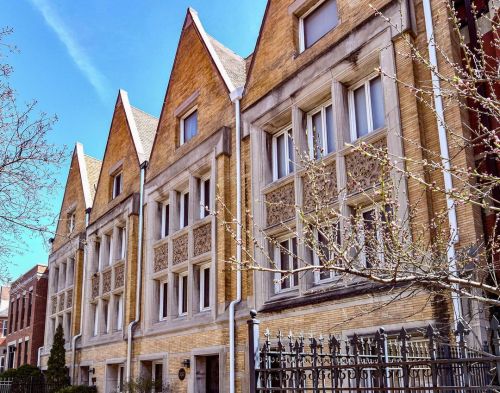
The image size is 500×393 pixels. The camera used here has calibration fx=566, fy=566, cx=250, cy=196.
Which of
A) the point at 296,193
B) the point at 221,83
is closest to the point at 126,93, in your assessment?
the point at 221,83

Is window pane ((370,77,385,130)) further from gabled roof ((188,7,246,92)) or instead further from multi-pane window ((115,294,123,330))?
multi-pane window ((115,294,123,330))

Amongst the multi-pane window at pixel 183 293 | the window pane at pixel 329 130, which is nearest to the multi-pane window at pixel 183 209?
the multi-pane window at pixel 183 293

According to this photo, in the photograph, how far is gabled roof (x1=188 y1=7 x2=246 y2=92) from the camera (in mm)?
18578

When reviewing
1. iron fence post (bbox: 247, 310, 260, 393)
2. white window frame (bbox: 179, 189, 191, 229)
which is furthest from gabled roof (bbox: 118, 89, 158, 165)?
iron fence post (bbox: 247, 310, 260, 393)

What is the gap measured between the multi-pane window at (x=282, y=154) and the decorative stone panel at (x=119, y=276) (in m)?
9.54

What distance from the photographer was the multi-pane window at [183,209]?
64.2 ft

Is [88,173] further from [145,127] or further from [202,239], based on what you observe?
[202,239]

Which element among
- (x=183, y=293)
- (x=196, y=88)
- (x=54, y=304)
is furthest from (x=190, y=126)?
(x=54, y=304)

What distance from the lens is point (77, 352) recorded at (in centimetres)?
2525

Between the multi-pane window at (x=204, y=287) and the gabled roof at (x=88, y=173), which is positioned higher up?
the gabled roof at (x=88, y=173)

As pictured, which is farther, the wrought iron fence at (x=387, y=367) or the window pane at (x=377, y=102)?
the window pane at (x=377, y=102)

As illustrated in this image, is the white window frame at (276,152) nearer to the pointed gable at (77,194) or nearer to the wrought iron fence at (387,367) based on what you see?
the wrought iron fence at (387,367)

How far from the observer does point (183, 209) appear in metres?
19.8

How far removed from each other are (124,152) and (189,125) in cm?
567
